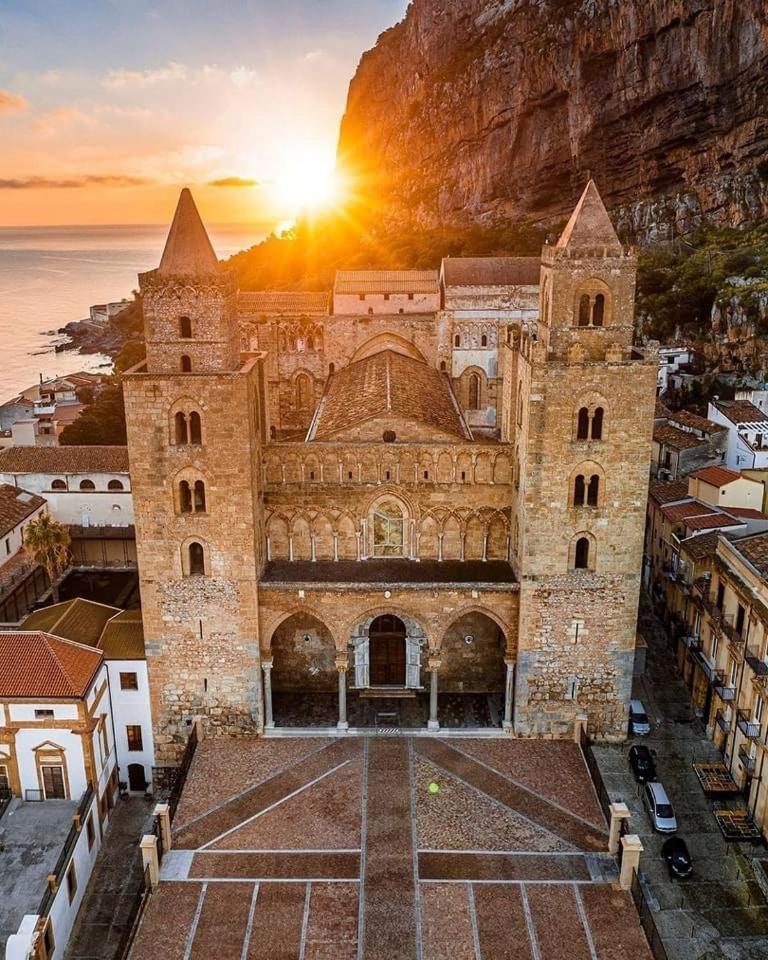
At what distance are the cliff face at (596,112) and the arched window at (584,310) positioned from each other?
196 feet

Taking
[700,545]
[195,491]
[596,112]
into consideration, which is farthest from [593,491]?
[596,112]

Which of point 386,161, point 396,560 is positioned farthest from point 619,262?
point 386,161

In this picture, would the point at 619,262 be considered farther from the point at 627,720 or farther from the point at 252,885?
the point at 252,885

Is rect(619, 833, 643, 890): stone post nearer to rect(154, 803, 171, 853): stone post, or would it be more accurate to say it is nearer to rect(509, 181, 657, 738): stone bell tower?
rect(509, 181, 657, 738): stone bell tower

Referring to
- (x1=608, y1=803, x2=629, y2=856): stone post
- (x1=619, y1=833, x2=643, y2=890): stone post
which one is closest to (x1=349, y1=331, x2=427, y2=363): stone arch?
(x1=608, y1=803, x2=629, y2=856): stone post

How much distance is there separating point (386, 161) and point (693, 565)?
4449 inches

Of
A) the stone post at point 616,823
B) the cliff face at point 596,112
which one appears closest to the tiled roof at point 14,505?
the stone post at point 616,823

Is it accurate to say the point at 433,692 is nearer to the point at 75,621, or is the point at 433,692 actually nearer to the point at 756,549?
the point at 75,621

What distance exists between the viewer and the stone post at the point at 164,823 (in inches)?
866

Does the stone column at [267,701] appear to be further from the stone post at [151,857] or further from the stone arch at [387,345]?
the stone arch at [387,345]

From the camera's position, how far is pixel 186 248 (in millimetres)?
24281

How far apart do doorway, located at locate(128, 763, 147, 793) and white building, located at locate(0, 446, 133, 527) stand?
1783 cm

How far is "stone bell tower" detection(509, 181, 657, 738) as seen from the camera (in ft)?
81.1

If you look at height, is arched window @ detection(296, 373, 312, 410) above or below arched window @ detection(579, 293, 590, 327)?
below
